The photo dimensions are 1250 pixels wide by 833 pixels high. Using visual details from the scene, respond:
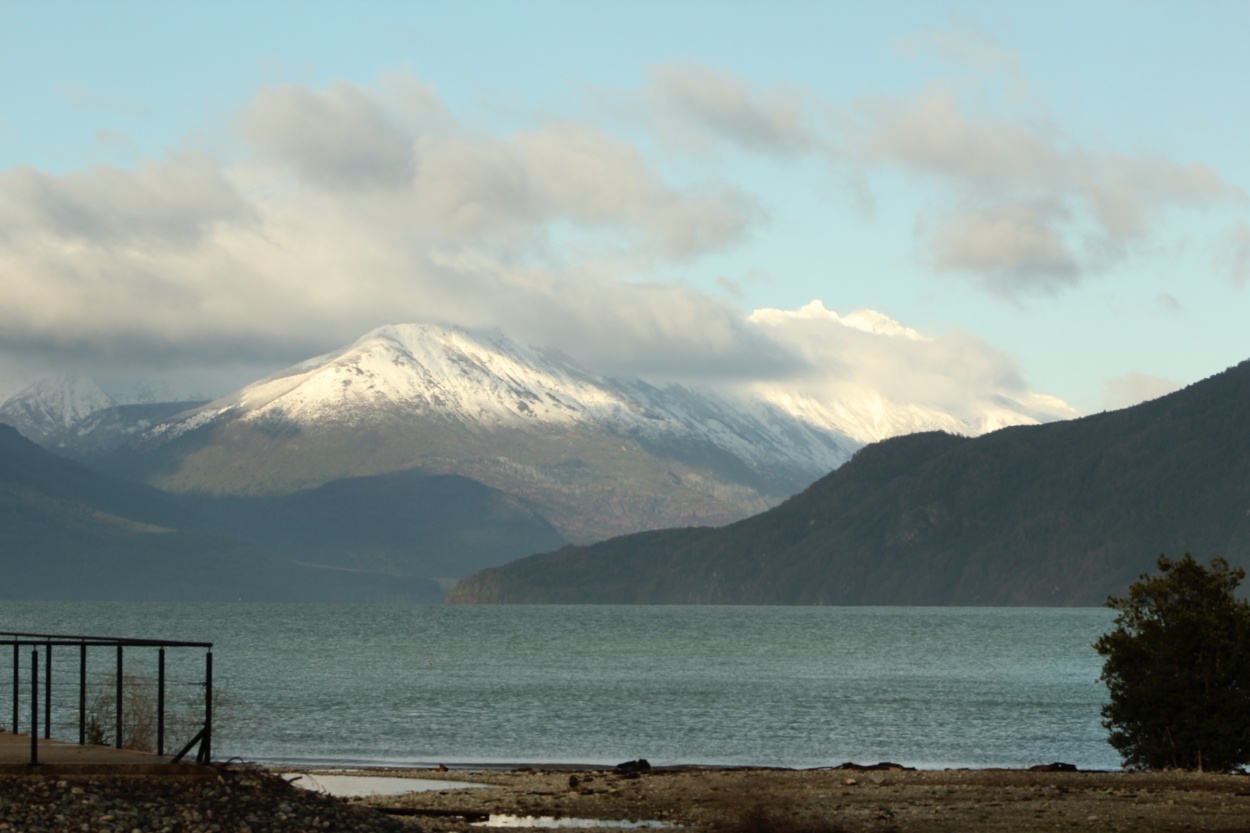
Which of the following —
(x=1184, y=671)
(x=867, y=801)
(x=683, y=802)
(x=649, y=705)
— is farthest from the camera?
(x=649, y=705)

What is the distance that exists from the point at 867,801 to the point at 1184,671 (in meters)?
10.6

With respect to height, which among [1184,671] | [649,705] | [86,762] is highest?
[1184,671]

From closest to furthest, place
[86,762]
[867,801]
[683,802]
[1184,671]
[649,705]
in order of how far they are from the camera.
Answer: [86,762], [867,801], [683,802], [1184,671], [649,705]

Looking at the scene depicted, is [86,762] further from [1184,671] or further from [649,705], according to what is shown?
[649,705]

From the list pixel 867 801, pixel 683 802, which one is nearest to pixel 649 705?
pixel 683 802

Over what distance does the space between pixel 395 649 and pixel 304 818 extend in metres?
128

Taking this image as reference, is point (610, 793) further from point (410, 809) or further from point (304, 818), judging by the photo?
point (304, 818)

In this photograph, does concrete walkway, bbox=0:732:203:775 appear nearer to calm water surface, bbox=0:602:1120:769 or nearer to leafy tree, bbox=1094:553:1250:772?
calm water surface, bbox=0:602:1120:769

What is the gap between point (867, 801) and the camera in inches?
1430

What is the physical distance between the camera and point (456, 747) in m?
62.5

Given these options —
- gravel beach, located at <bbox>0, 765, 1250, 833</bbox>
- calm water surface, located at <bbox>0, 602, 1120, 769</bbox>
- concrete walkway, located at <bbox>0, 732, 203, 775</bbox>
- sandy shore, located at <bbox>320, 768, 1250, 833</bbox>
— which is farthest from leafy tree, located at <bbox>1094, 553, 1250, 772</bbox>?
concrete walkway, located at <bbox>0, 732, 203, 775</bbox>

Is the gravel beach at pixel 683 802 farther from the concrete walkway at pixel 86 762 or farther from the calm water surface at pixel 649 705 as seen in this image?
the calm water surface at pixel 649 705

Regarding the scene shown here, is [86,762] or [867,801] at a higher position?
[86,762]

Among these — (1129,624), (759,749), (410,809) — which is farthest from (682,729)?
(410,809)
